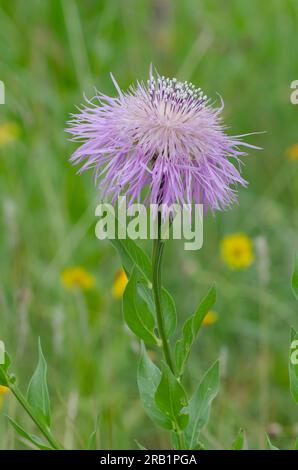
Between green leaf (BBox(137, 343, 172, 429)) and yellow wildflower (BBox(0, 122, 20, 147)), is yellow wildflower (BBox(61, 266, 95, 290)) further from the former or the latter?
green leaf (BBox(137, 343, 172, 429))

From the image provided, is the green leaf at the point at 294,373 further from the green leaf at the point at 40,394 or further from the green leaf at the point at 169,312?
the green leaf at the point at 40,394

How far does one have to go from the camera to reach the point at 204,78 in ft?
10.4

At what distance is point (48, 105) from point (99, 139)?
1.83 m

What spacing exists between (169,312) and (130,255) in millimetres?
109

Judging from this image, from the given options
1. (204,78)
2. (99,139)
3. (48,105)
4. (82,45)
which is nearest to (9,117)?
(48,105)

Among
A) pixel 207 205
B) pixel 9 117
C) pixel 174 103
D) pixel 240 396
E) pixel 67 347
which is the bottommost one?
pixel 240 396

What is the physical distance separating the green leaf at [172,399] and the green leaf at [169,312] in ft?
0.33

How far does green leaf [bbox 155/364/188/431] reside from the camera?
1.04 m

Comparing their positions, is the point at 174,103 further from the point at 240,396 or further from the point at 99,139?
the point at 240,396

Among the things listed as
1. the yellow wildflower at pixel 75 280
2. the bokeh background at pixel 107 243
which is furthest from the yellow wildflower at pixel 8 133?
the yellow wildflower at pixel 75 280

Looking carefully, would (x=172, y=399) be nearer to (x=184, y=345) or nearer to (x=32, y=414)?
(x=184, y=345)

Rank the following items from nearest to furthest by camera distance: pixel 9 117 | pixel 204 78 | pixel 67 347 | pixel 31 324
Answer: pixel 67 347 < pixel 31 324 < pixel 9 117 < pixel 204 78

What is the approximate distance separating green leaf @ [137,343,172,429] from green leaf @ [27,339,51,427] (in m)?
0.14

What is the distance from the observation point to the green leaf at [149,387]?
113 centimetres
